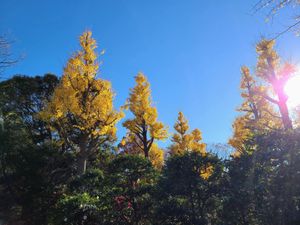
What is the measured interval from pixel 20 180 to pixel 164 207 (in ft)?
23.3

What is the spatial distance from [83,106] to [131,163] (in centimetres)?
512

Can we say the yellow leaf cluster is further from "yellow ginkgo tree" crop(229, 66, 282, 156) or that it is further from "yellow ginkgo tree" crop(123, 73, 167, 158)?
"yellow ginkgo tree" crop(229, 66, 282, 156)

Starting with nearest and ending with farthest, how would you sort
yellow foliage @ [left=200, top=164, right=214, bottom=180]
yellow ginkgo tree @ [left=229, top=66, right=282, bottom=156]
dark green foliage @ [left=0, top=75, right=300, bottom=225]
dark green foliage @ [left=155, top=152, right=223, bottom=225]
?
dark green foliage @ [left=0, top=75, right=300, bottom=225]
dark green foliage @ [left=155, top=152, right=223, bottom=225]
yellow foliage @ [left=200, top=164, right=214, bottom=180]
yellow ginkgo tree @ [left=229, top=66, right=282, bottom=156]

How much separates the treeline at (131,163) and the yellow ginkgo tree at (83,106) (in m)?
0.04

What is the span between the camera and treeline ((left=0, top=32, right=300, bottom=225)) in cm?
691

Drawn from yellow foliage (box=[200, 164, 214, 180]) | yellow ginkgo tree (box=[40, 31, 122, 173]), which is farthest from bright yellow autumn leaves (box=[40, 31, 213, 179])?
yellow foliage (box=[200, 164, 214, 180])

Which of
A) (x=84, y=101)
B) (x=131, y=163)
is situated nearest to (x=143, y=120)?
(x=84, y=101)

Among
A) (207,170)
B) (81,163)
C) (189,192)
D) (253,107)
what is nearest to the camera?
(189,192)

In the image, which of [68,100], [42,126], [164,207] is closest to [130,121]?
[68,100]

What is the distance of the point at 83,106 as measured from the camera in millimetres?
12812

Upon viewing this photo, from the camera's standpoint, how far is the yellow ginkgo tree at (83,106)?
12609mm

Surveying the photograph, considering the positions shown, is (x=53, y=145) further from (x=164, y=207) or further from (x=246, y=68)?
(x=246, y=68)

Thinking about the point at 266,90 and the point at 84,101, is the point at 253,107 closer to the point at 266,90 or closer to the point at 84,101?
the point at 266,90

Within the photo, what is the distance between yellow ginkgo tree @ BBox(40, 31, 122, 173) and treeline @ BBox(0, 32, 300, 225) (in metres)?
0.04
